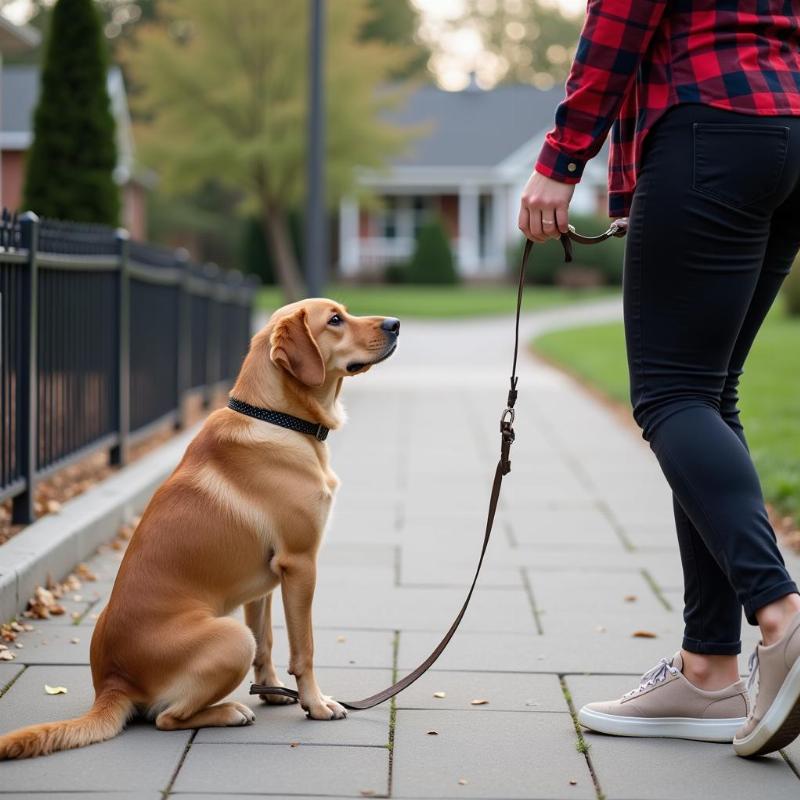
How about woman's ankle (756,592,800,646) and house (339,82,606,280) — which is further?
house (339,82,606,280)

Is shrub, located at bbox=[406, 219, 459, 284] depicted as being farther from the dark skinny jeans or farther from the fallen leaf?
the dark skinny jeans

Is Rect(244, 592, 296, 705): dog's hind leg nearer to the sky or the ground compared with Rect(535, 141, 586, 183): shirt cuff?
nearer to the ground

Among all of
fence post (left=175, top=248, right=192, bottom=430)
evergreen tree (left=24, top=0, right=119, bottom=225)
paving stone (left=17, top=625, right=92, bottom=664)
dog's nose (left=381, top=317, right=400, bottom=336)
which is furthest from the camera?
evergreen tree (left=24, top=0, right=119, bottom=225)

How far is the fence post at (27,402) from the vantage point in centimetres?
545

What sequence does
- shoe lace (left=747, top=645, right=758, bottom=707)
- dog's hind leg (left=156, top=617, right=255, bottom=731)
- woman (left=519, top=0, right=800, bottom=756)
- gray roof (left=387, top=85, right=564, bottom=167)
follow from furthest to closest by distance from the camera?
gray roof (left=387, top=85, right=564, bottom=167) < dog's hind leg (left=156, top=617, right=255, bottom=731) < shoe lace (left=747, top=645, right=758, bottom=707) < woman (left=519, top=0, right=800, bottom=756)

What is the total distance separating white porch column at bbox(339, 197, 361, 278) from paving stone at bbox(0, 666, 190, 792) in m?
40.1

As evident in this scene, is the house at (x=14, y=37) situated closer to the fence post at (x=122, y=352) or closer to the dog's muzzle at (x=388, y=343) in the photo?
the fence post at (x=122, y=352)

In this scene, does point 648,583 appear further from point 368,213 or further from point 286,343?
point 368,213

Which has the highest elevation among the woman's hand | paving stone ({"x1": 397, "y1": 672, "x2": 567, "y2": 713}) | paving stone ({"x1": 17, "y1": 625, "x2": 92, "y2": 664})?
the woman's hand

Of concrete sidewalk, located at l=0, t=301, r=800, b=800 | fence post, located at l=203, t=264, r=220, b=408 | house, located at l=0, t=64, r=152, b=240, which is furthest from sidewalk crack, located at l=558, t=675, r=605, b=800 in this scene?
house, located at l=0, t=64, r=152, b=240

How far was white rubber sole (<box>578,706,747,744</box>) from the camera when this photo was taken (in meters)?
3.35

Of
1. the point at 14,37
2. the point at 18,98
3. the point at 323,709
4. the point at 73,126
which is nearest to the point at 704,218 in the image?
the point at 323,709

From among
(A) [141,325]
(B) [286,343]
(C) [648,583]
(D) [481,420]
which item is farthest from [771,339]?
(B) [286,343]

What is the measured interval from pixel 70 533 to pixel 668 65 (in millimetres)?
3390
